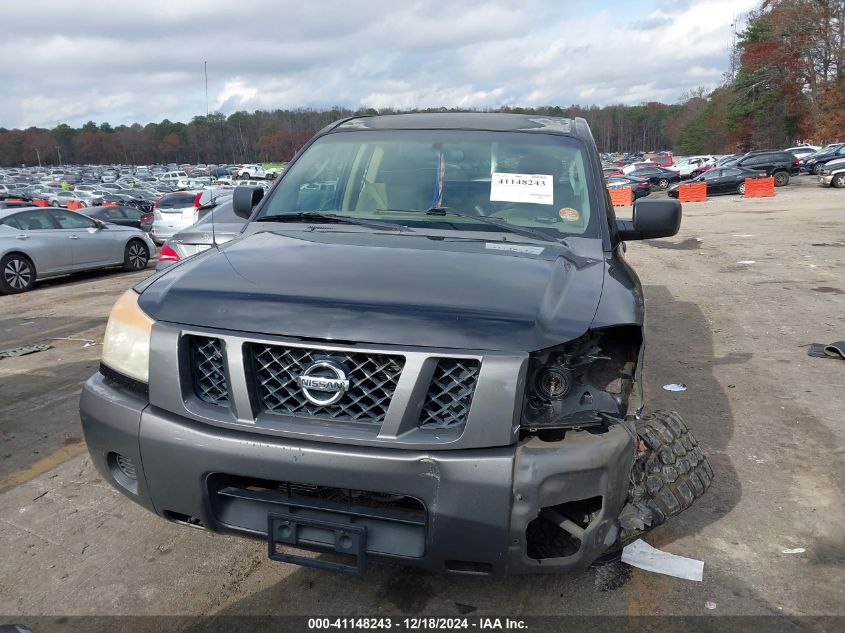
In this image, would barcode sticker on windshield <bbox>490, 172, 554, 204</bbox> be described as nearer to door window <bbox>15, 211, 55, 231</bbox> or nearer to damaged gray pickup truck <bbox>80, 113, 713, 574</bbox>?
damaged gray pickup truck <bbox>80, 113, 713, 574</bbox>

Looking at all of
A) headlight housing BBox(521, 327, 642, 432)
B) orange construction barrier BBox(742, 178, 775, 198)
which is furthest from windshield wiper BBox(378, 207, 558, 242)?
orange construction barrier BBox(742, 178, 775, 198)

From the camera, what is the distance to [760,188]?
30375 millimetres

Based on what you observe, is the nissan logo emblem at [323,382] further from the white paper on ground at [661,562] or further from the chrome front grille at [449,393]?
the white paper on ground at [661,562]

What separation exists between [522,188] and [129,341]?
201 cm

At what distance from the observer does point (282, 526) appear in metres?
2.24

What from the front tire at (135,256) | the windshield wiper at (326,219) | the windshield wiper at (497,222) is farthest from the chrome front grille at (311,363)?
the front tire at (135,256)

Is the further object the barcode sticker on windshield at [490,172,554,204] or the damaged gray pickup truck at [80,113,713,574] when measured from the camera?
the barcode sticker on windshield at [490,172,554,204]

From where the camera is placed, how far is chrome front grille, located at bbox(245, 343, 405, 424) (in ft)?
7.14

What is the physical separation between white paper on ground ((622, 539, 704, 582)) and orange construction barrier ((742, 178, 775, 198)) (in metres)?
30.5

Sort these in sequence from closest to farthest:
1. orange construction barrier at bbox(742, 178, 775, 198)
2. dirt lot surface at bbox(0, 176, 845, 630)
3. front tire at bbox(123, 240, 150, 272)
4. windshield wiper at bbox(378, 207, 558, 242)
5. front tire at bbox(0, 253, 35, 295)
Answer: dirt lot surface at bbox(0, 176, 845, 630)
windshield wiper at bbox(378, 207, 558, 242)
front tire at bbox(0, 253, 35, 295)
front tire at bbox(123, 240, 150, 272)
orange construction barrier at bbox(742, 178, 775, 198)

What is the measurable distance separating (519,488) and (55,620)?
1870 mm

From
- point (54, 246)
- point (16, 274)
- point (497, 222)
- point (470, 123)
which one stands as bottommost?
point (16, 274)

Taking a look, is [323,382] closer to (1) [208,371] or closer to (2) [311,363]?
(2) [311,363]

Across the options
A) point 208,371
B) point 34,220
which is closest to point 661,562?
point 208,371
